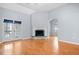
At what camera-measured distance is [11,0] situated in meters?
3.14

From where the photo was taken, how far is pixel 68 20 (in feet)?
14.0

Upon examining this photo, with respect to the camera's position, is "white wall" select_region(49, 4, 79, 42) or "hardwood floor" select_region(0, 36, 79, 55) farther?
"white wall" select_region(49, 4, 79, 42)

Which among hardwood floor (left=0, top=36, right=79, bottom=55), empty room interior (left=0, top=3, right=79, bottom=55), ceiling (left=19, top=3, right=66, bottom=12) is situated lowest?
hardwood floor (left=0, top=36, right=79, bottom=55)

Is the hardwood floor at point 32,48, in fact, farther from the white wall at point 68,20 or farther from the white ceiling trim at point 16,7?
the white ceiling trim at point 16,7

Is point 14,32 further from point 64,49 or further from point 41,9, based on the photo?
point 64,49

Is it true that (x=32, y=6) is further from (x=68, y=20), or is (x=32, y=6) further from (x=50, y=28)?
(x=68, y=20)

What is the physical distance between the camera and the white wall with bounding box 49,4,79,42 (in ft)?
13.1

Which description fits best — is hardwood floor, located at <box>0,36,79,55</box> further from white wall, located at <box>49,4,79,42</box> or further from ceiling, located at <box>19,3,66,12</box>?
ceiling, located at <box>19,3,66,12</box>

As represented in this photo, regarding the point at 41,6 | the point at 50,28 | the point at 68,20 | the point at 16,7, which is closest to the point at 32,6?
the point at 41,6

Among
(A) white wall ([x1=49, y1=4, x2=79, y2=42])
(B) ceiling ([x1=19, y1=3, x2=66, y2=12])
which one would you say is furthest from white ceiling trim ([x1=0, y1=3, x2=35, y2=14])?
(A) white wall ([x1=49, y1=4, x2=79, y2=42])

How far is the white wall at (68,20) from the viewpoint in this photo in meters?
3.99
